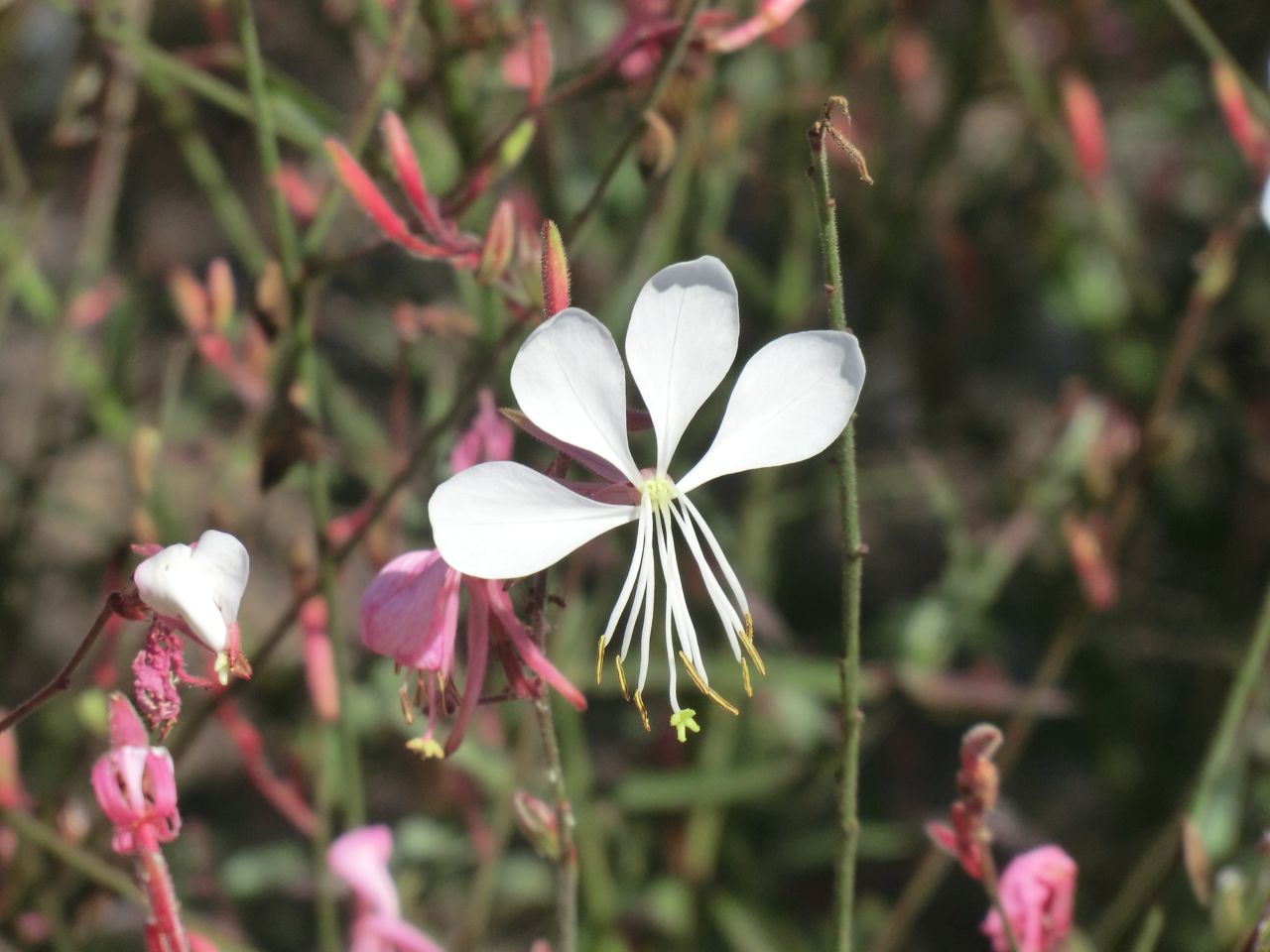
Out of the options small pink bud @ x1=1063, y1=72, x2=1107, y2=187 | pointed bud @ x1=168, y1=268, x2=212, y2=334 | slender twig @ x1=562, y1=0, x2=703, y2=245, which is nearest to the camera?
slender twig @ x1=562, y1=0, x2=703, y2=245

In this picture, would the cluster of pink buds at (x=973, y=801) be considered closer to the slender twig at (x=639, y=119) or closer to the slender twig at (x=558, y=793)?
the slender twig at (x=558, y=793)

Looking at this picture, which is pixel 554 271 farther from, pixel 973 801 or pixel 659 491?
pixel 973 801

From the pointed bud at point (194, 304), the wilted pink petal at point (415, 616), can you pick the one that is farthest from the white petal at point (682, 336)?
the pointed bud at point (194, 304)

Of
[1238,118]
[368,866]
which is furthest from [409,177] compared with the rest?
[1238,118]

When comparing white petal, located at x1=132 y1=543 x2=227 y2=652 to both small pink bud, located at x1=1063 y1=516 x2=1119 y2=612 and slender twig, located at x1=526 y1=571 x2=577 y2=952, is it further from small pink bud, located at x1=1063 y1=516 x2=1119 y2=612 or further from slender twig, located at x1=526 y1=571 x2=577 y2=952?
small pink bud, located at x1=1063 y1=516 x2=1119 y2=612

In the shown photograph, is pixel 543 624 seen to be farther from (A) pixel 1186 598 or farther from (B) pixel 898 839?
(A) pixel 1186 598

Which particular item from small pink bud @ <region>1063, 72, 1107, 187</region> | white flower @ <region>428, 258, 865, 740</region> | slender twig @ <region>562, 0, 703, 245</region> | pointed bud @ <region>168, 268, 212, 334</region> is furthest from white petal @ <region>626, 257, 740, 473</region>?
small pink bud @ <region>1063, 72, 1107, 187</region>
